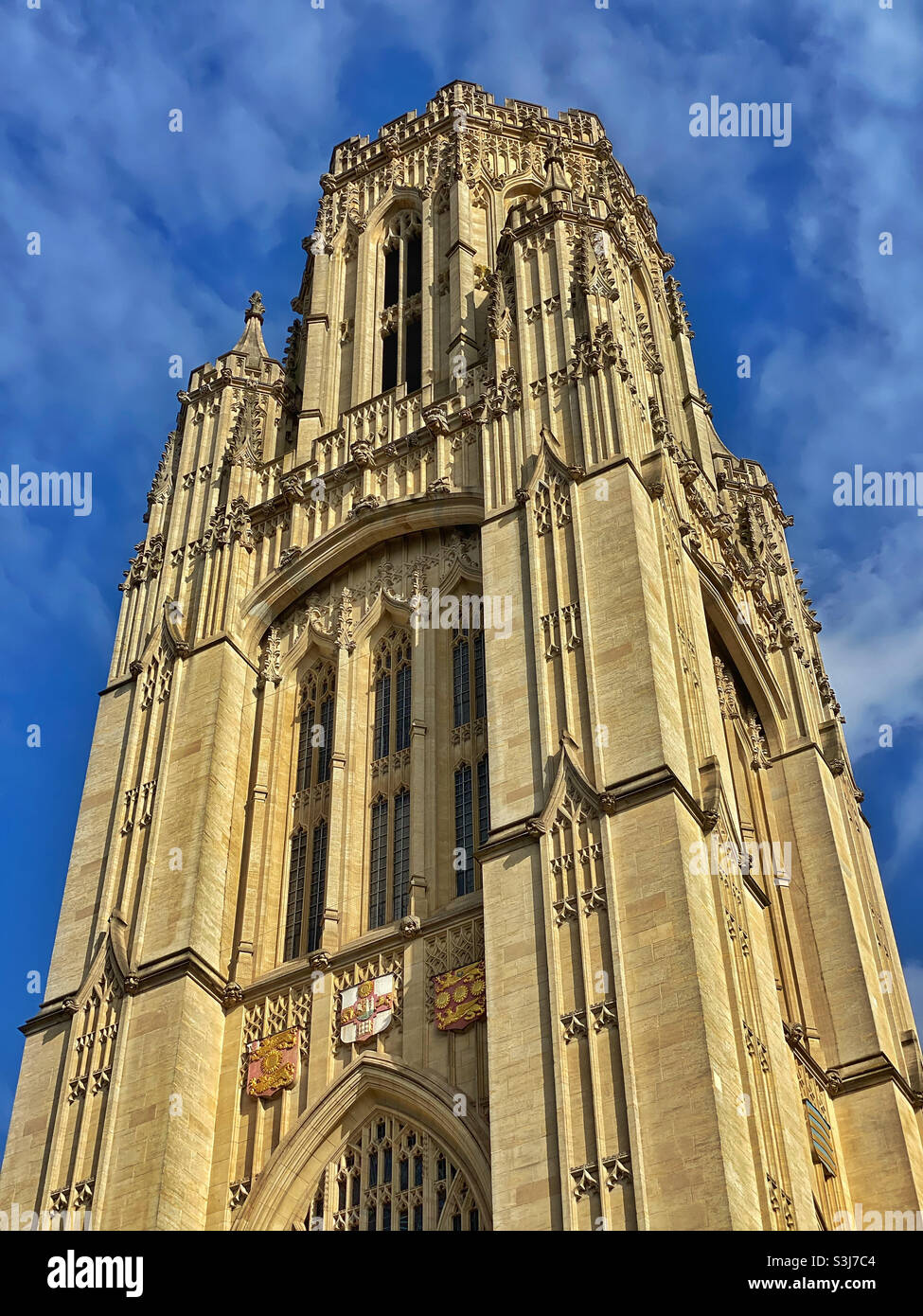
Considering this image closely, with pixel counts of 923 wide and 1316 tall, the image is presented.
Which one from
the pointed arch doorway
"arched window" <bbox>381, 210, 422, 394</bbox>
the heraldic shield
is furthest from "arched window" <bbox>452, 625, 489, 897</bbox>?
"arched window" <bbox>381, 210, 422, 394</bbox>

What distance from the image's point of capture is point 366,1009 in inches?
1078

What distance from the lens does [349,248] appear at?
45906 millimetres

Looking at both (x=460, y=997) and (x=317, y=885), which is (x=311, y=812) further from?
(x=460, y=997)

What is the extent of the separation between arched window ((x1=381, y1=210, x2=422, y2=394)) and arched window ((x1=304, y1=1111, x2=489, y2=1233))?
18.0m

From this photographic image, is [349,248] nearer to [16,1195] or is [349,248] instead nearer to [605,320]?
[605,320]

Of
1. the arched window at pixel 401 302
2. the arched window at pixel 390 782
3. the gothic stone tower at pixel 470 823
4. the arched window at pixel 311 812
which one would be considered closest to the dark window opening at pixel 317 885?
the arched window at pixel 311 812

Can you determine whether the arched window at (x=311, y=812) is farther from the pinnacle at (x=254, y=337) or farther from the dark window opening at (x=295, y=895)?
the pinnacle at (x=254, y=337)

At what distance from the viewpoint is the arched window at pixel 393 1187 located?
24.6m

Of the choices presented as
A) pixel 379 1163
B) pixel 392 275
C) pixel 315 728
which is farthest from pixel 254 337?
pixel 379 1163

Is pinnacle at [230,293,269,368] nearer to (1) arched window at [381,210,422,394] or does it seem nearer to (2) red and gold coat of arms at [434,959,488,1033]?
(1) arched window at [381,210,422,394]

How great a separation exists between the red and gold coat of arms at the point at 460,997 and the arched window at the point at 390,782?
103 inches

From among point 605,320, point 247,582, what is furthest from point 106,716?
point 605,320

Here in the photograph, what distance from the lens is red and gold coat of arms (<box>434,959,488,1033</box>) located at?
Answer: 85.4 ft

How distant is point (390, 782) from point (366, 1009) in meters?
5.34
